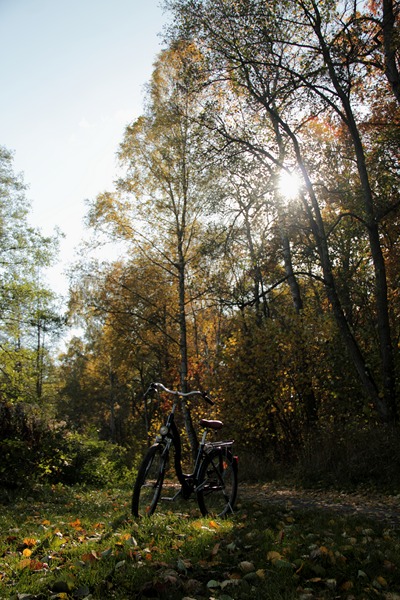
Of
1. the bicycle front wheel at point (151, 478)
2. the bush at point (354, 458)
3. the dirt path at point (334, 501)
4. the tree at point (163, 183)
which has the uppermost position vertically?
the tree at point (163, 183)

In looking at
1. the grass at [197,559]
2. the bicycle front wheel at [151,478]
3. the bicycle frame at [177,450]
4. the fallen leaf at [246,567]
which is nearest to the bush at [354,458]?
the grass at [197,559]

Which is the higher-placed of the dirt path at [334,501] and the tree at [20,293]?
the tree at [20,293]

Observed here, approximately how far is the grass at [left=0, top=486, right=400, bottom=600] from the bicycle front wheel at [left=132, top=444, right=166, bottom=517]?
195mm

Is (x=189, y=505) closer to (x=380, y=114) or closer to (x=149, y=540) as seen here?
(x=149, y=540)

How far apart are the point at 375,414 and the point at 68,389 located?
36779 millimetres

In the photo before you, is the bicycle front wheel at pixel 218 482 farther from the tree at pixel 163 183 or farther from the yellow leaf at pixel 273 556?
the tree at pixel 163 183

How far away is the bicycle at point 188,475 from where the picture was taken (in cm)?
513

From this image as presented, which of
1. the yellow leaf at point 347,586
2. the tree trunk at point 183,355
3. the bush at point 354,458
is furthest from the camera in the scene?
the tree trunk at point 183,355

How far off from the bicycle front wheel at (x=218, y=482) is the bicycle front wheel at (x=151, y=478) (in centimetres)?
53

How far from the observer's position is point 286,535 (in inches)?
171

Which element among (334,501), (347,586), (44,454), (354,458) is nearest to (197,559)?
(347,586)

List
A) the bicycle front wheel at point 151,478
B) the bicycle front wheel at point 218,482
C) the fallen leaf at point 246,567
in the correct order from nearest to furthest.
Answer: the fallen leaf at point 246,567
the bicycle front wheel at point 151,478
the bicycle front wheel at point 218,482

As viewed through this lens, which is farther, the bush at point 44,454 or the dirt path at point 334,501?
the bush at point 44,454

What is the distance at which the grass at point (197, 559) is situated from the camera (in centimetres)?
279
